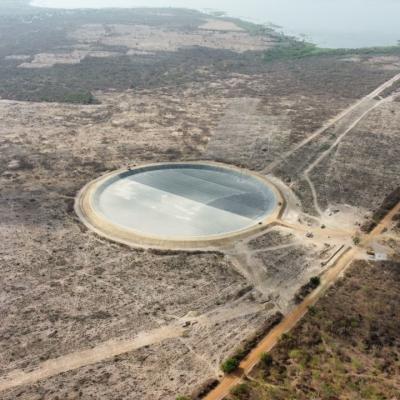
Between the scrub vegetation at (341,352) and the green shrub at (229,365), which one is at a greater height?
the scrub vegetation at (341,352)

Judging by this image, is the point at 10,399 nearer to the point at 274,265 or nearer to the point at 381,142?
the point at 274,265

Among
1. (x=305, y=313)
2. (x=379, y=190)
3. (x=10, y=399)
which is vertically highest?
(x=379, y=190)

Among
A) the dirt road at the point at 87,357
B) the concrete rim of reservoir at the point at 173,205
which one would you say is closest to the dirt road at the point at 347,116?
the concrete rim of reservoir at the point at 173,205

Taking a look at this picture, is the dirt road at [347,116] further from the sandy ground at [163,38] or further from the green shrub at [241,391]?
the sandy ground at [163,38]

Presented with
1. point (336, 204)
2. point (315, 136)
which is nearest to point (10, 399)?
point (336, 204)

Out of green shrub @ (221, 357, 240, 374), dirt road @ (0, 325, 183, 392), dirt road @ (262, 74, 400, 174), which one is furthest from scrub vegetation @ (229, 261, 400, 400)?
dirt road @ (262, 74, 400, 174)

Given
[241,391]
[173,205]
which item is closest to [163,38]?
[173,205]

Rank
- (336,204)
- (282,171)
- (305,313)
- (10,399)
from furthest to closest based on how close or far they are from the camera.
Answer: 1. (282,171)
2. (336,204)
3. (305,313)
4. (10,399)
